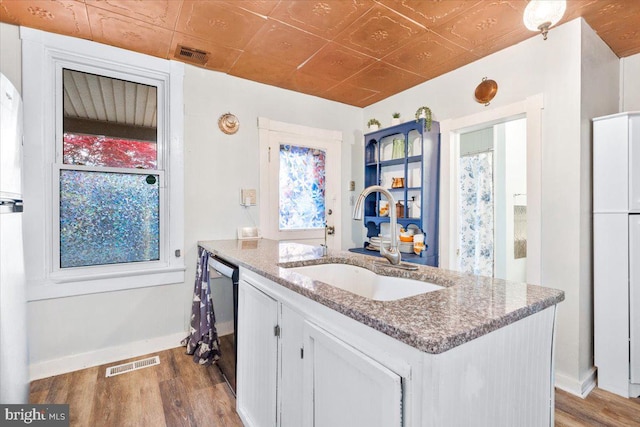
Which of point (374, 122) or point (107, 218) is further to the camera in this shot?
point (374, 122)

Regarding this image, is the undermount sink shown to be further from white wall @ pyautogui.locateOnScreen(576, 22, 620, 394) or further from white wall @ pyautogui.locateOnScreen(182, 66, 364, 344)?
white wall @ pyautogui.locateOnScreen(576, 22, 620, 394)

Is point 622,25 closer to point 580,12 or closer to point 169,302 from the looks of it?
point 580,12

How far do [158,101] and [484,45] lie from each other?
2716 millimetres

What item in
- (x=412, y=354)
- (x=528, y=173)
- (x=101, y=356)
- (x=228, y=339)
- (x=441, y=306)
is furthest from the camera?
(x=101, y=356)

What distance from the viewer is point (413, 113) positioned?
312 centimetres

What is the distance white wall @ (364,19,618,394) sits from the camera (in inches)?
79.0

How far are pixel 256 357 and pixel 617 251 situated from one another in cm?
237

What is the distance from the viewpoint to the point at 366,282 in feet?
5.18

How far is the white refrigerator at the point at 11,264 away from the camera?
3.58ft

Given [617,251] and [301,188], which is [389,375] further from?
[301,188]

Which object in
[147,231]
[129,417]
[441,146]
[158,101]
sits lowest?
[129,417]

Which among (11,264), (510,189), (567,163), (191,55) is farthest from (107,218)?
(510,189)

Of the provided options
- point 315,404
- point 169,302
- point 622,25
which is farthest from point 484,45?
point 169,302

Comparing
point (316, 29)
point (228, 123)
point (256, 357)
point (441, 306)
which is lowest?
point (256, 357)
